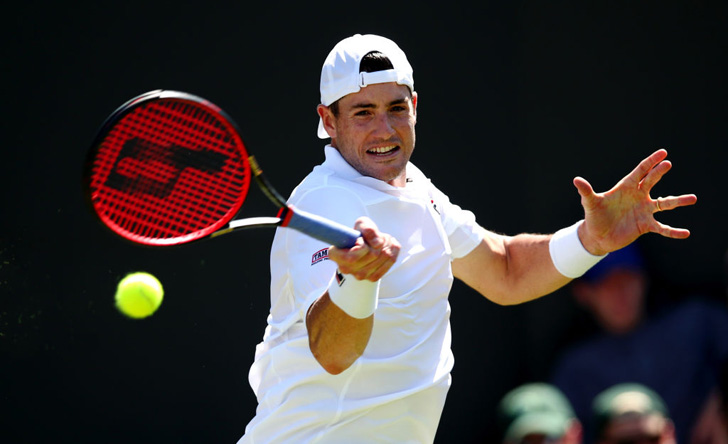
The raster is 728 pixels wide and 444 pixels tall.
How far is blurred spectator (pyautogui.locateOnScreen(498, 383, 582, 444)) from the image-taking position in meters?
2.60

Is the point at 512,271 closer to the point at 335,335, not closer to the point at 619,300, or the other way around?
the point at 619,300

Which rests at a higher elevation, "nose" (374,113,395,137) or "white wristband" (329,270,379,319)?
"nose" (374,113,395,137)

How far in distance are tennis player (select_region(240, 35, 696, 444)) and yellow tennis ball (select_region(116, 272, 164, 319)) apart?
945 mm

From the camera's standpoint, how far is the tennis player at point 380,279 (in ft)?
9.32

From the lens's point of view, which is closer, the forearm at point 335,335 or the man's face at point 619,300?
the forearm at point 335,335

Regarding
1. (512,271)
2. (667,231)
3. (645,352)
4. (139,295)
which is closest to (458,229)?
(512,271)

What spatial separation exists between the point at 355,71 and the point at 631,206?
0.86 m

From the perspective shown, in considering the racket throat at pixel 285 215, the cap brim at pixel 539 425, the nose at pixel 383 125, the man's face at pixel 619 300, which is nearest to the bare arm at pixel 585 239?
the man's face at pixel 619 300

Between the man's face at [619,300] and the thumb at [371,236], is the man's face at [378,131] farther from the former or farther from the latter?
the man's face at [619,300]

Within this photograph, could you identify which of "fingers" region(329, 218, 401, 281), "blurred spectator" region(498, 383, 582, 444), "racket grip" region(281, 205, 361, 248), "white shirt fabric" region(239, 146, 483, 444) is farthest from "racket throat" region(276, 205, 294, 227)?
"blurred spectator" region(498, 383, 582, 444)

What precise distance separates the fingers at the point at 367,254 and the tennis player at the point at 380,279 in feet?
0.46

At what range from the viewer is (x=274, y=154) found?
4.08 metres

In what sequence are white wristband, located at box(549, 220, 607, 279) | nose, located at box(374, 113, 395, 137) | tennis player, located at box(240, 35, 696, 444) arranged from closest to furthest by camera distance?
tennis player, located at box(240, 35, 696, 444)
nose, located at box(374, 113, 395, 137)
white wristband, located at box(549, 220, 607, 279)

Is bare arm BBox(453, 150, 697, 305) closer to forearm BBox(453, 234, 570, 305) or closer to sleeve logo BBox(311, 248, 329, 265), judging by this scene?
forearm BBox(453, 234, 570, 305)
